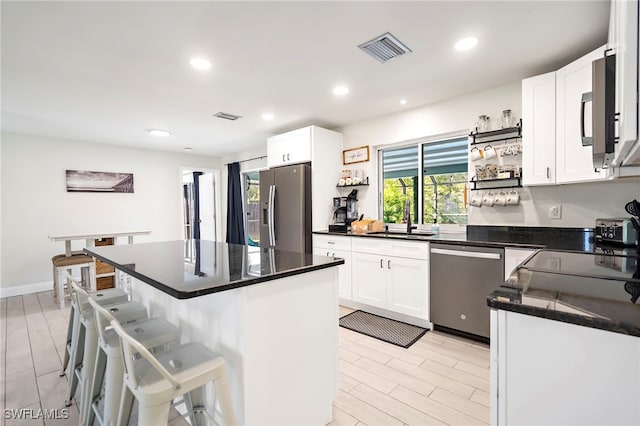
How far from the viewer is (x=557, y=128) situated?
92.8 inches

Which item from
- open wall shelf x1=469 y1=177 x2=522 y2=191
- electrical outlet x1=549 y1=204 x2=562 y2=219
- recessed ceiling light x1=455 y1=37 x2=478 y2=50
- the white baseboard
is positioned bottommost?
the white baseboard

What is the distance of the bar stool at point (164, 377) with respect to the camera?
1.08 meters

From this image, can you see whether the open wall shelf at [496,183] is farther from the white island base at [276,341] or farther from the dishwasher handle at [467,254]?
the white island base at [276,341]

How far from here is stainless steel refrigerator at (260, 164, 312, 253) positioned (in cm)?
392

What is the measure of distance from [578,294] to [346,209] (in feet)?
10.5

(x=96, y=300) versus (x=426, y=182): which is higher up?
(x=426, y=182)

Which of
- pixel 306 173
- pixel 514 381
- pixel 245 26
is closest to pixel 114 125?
pixel 306 173

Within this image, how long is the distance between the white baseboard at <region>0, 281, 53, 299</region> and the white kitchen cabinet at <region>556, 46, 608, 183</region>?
6.65 m

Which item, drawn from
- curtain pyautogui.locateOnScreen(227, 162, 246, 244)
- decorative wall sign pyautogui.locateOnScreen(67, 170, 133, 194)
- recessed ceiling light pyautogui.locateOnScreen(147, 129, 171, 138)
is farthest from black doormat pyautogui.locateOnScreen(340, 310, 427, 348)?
decorative wall sign pyautogui.locateOnScreen(67, 170, 133, 194)

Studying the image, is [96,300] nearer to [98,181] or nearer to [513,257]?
[513,257]

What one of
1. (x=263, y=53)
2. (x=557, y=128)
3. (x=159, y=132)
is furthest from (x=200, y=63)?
(x=557, y=128)

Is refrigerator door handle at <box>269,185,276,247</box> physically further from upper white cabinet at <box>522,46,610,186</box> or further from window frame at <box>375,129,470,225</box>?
upper white cabinet at <box>522,46,610,186</box>

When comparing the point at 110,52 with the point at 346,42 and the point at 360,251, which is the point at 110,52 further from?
the point at 360,251

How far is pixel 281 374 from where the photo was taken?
1450mm
